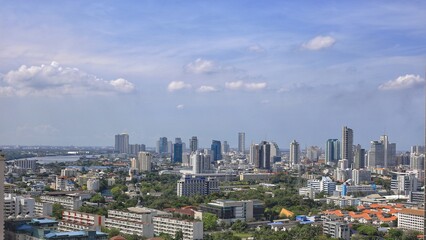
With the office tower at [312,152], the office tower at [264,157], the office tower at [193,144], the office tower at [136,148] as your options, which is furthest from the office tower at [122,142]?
the office tower at [264,157]

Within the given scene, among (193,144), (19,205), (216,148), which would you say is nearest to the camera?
(19,205)

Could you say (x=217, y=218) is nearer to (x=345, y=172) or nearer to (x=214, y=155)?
(x=345, y=172)

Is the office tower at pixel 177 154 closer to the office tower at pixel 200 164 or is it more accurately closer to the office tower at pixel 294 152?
the office tower at pixel 294 152

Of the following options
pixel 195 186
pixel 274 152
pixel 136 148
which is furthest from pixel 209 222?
pixel 136 148

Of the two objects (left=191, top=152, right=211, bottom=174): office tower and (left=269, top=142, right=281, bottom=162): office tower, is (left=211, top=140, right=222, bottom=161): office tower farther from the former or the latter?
(left=191, top=152, right=211, bottom=174): office tower

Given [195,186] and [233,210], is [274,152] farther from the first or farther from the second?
[233,210]

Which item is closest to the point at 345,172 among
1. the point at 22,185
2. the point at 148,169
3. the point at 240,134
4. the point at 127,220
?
the point at 148,169
